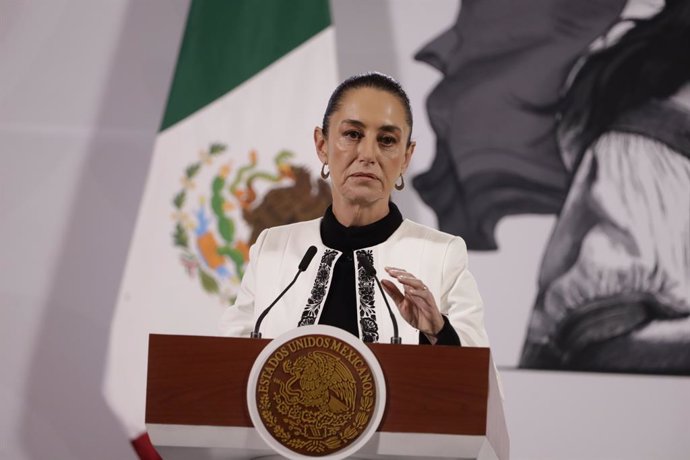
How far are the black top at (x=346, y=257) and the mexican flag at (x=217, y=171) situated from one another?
1.76 metres

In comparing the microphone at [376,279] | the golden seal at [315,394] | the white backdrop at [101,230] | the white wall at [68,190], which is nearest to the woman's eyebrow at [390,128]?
the microphone at [376,279]

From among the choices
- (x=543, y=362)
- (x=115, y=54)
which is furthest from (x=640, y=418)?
(x=115, y=54)

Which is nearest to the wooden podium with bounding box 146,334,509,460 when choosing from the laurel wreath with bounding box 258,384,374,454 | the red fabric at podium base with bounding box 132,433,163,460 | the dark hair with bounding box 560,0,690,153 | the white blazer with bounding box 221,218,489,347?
the laurel wreath with bounding box 258,384,374,454

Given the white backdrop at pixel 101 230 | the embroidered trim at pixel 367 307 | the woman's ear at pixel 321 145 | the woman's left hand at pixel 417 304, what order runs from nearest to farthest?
the woman's left hand at pixel 417 304
the embroidered trim at pixel 367 307
the woman's ear at pixel 321 145
the white backdrop at pixel 101 230

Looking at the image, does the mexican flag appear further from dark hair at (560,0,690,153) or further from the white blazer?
the white blazer

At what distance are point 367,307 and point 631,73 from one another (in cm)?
246

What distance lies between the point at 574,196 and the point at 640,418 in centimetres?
99

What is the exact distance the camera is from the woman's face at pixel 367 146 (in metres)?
2.77

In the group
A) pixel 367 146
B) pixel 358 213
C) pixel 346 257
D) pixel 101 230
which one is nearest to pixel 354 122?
pixel 367 146

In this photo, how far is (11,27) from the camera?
4777mm

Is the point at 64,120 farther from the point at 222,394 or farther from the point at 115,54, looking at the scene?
the point at 222,394

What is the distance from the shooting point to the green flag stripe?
477 centimetres

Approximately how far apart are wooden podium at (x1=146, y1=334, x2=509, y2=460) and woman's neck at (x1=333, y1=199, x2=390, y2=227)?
2.70 feet

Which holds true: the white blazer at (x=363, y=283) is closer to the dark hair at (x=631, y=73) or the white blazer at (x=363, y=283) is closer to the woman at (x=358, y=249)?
the woman at (x=358, y=249)
